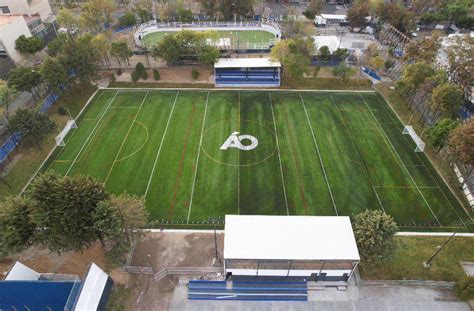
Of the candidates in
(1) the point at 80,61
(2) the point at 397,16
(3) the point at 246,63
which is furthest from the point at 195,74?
(2) the point at 397,16

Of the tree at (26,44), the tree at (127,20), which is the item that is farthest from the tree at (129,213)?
the tree at (127,20)

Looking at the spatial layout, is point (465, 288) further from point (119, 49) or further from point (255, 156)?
point (119, 49)

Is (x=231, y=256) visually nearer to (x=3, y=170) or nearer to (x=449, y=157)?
(x=449, y=157)

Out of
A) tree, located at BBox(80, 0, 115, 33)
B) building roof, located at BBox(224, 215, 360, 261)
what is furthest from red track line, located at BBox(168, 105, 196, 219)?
tree, located at BBox(80, 0, 115, 33)

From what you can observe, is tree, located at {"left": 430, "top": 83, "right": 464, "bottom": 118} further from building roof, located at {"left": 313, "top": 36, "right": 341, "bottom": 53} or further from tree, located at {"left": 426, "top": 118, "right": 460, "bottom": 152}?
building roof, located at {"left": 313, "top": 36, "right": 341, "bottom": 53}

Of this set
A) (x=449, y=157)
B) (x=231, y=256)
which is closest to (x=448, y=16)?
(x=449, y=157)

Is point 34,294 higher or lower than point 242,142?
higher
